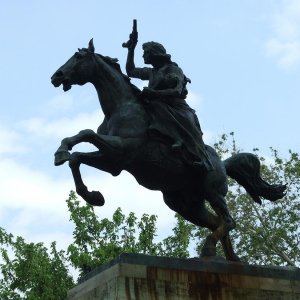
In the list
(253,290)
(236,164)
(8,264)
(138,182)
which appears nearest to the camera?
(253,290)

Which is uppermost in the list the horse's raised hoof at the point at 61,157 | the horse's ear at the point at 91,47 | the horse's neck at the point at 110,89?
the horse's ear at the point at 91,47

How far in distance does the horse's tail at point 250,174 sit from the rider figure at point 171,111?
3.02 feet

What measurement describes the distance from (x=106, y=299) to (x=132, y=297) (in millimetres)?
341

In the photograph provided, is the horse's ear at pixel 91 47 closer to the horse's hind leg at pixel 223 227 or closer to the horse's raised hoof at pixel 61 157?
the horse's raised hoof at pixel 61 157

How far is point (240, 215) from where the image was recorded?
26.3m

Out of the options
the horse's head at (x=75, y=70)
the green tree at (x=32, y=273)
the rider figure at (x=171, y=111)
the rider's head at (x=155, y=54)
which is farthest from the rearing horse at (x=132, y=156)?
the green tree at (x=32, y=273)

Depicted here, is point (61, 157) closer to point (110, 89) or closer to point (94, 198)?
point (94, 198)

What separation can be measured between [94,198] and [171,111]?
1.55 m

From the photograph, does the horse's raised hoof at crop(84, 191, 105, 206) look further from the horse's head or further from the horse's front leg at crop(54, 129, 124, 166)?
the horse's head

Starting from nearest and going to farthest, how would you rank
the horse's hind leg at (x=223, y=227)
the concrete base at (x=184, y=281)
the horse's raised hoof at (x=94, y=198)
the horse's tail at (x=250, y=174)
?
the concrete base at (x=184, y=281), the horse's raised hoof at (x=94, y=198), the horse's hind leg at (x=223, y=227), the horse's tail at (x=250, y=174)

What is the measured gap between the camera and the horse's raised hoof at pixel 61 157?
10.6m

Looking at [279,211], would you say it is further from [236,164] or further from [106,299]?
[106,299]

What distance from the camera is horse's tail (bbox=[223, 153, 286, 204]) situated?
1240 centimetres

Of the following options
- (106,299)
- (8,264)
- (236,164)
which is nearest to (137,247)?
(8,264)
